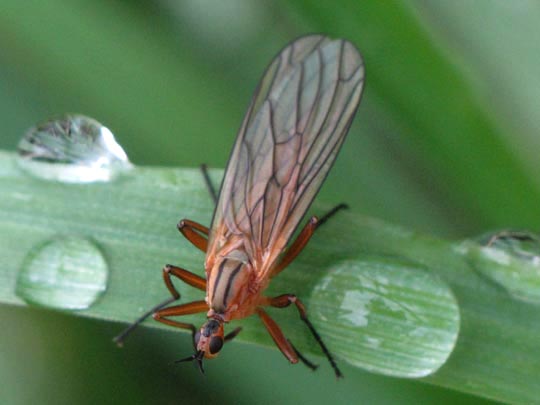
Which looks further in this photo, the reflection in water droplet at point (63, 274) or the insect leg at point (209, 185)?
the insect leg at point (209, 185)

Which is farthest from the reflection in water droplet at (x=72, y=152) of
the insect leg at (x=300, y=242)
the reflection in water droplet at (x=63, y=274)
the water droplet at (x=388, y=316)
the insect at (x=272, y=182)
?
the water droplet at (x=388, y=316)

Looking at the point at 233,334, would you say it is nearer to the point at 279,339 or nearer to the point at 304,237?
the point at 279,339

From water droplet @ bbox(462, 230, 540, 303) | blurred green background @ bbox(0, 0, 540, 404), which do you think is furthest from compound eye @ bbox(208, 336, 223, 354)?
water droplet @ bbox(462, 230, 540, 303)

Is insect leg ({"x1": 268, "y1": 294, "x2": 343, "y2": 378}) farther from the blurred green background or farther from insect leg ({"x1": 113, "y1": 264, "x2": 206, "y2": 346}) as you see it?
the blurred green background

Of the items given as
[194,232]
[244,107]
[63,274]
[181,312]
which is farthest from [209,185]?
[244,107]

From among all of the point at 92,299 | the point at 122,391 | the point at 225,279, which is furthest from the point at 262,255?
the point at 122,391

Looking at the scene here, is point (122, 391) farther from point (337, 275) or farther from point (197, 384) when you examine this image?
point (337, 275)

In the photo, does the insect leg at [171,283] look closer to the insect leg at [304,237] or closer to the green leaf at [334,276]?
the green leaf at [334,276]
